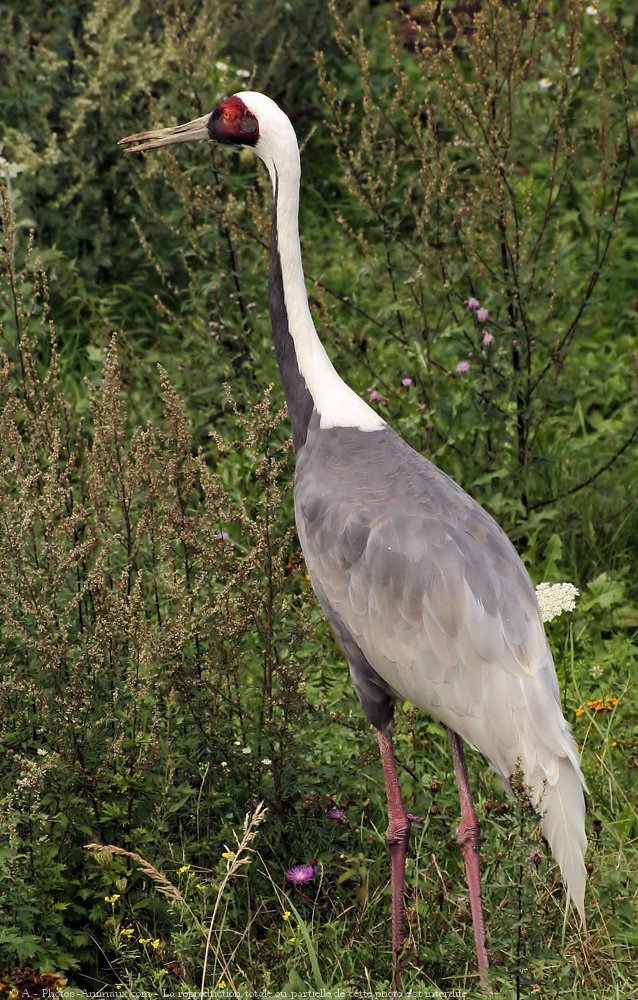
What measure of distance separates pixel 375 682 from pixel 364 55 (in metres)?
2.26

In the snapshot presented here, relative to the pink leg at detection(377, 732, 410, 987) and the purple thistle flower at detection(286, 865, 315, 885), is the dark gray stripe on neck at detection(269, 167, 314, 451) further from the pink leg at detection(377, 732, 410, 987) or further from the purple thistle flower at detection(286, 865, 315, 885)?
the purple thistle flower at detection(286, 865, 315, 885)

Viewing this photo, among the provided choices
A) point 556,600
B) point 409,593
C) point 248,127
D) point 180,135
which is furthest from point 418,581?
point 180,135

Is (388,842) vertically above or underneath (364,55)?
Answer: underneath

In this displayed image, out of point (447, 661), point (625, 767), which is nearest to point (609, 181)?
point (625, 767)

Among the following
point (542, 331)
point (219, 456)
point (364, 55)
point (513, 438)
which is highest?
point (364, 55)

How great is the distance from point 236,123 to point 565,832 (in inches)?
91.0

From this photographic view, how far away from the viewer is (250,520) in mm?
4094

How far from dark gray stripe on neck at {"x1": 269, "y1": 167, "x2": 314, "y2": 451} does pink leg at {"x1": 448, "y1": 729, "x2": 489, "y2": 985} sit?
1.05 meters

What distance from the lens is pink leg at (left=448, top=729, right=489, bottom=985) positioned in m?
3.68

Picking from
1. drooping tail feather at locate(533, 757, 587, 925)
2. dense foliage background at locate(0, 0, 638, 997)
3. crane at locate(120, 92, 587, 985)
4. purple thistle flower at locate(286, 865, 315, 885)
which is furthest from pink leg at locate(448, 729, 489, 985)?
purple thistle flower at locate(286, 865, 315, 885)

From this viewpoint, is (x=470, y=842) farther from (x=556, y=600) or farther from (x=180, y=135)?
(x=180, y=135)

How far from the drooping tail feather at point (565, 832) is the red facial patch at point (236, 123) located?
2.10 meters

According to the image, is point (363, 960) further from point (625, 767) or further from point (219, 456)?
point (219, 456)

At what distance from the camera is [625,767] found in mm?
4555
